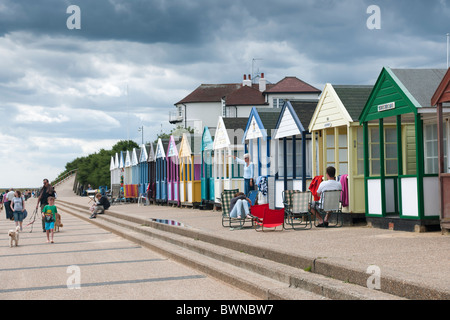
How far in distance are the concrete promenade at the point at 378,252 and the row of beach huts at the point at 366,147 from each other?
84cm

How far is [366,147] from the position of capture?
14836mm

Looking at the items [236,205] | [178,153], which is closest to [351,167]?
[236,205]

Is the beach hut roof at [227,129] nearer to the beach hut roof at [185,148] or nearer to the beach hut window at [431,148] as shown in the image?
the beach hut roof at [185,148]

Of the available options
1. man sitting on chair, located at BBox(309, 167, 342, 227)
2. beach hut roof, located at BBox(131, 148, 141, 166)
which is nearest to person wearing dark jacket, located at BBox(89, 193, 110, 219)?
beach hut roof, located at BBox(131, 148, 141, 166)

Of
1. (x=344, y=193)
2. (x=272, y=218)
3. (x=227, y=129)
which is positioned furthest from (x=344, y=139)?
(x=227, y=129)

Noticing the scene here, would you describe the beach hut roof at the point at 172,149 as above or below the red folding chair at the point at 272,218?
above

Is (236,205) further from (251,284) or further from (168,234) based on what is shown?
(251,284)

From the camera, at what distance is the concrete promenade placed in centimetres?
674

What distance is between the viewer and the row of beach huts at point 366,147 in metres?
12.6

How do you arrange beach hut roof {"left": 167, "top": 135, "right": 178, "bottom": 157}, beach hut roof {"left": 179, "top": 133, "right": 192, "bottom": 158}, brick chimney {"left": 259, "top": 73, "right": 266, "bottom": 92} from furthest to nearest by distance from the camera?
brick chimney {"left": 259, "top": 73, "right": 266, "bottom": 92} < beach hut roof {"left": 167, "top": 135, "right": 178, "bottom": 157} < beach hut roof {"left": 179, "top": 133, "right": 192, "bottom": 158}

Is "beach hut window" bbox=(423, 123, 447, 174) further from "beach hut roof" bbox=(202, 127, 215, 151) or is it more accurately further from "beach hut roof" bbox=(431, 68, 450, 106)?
"beach hut roof" bbox=(202, 127, 215, 151)

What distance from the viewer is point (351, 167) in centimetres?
1541

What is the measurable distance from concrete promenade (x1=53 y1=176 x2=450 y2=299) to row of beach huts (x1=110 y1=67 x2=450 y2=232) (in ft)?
2.76

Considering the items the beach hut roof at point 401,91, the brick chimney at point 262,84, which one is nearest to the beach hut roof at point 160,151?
the beach hut roof at point 401,91
